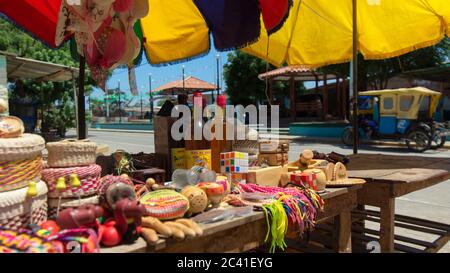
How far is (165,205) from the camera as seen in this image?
4.10 ft

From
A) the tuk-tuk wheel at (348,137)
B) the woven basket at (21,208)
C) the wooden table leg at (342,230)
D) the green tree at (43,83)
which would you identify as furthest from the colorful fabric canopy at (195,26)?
the tuk-tuk wheel at (348,137)

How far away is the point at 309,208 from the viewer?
162 cm

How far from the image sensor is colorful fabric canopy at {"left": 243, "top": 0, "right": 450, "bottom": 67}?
2.97 m

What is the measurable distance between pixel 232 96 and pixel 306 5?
2165 centimetres

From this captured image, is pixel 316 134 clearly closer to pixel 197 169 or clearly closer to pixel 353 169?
pixel 353 169

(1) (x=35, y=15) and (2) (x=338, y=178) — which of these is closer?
(2) (x=338, y=178)

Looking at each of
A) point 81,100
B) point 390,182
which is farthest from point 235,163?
point 81,100

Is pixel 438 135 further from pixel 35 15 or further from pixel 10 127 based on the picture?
pixel 10 127

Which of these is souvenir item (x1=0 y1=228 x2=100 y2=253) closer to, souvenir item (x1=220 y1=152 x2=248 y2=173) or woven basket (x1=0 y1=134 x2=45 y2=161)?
woven basket (x1=0 y1=134 x2=45 y2=161)

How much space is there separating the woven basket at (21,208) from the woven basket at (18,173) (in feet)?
0.07

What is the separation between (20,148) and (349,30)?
3159 millimetres

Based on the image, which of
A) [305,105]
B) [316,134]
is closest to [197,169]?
[316,134]

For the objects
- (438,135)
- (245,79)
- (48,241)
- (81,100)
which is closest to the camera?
(48,241)
